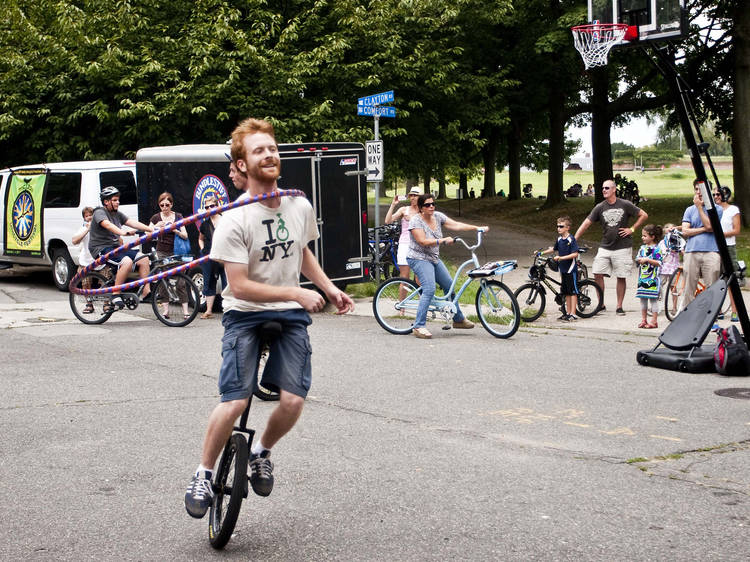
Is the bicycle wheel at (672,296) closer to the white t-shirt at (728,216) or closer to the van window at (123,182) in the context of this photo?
the white t-shirt at (728,216)

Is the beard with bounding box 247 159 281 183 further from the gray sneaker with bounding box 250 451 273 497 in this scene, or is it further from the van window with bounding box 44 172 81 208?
the van window with bounding box 44 172 81 208

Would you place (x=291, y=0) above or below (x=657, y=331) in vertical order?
above

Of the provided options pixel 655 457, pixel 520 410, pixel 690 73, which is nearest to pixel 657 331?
pixel 520 410

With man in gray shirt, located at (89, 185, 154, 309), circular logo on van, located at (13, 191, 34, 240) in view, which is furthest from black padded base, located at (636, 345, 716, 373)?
circular logo on van, located at (13, 191, 34, 240)

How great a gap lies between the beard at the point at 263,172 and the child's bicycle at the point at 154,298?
8965 millimetres

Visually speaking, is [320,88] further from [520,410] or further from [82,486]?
[82,486]

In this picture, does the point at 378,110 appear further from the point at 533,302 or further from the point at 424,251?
the point at 424,251

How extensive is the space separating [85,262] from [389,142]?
1081 cm

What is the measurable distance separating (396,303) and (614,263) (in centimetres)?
321

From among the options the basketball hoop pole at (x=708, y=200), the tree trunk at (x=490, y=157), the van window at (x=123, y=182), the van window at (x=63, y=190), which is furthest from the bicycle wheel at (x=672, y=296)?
the tree trunk at (x=490, y=157)

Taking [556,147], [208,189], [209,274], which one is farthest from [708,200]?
[556,147]

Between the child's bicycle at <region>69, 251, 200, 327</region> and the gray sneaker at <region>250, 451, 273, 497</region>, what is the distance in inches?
345

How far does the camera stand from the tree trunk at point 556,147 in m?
37.6

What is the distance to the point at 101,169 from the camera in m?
18.1
